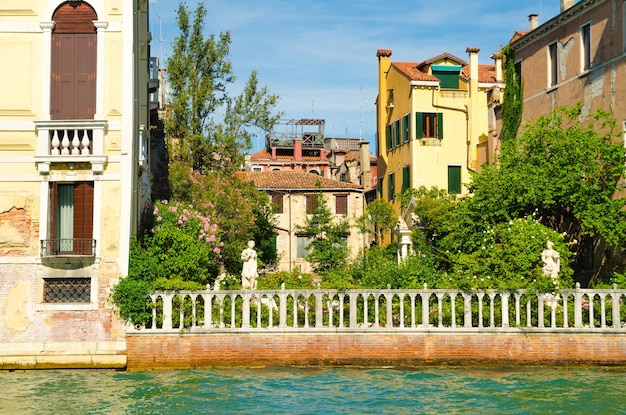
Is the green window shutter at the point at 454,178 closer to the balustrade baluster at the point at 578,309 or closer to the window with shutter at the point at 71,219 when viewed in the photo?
the balustrade baluster at the point at 578,309

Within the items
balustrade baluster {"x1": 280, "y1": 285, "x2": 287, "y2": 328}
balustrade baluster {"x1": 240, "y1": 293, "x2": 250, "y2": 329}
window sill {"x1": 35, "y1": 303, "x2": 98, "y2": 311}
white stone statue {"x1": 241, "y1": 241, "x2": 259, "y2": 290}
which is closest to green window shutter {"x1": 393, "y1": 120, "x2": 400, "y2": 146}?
white stone statue {"x1": 241, "y1": 241, "x2": 259, "y2": 290}

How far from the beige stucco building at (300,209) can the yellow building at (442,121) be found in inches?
228

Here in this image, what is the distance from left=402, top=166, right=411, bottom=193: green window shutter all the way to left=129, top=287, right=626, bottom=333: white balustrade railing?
15273mm

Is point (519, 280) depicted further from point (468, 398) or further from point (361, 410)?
point (361, 410)

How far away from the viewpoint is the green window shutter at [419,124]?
107ft

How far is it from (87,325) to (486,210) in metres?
10.3

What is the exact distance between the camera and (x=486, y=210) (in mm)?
21703

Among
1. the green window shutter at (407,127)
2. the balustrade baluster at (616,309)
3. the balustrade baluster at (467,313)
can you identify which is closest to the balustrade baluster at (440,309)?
the balustrade baluster at (467,313)

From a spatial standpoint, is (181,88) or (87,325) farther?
(181,88)

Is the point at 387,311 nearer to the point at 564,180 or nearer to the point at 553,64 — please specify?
the point at 564,180

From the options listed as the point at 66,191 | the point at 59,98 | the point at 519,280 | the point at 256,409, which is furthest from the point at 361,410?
the point at 59,98

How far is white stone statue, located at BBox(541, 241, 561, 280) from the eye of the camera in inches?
722

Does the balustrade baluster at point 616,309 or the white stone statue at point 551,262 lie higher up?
the white stone statue at point 551,262

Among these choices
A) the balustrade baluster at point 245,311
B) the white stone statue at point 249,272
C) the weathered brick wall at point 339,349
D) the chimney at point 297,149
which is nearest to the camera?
the weathered brick wall at point 339,349
